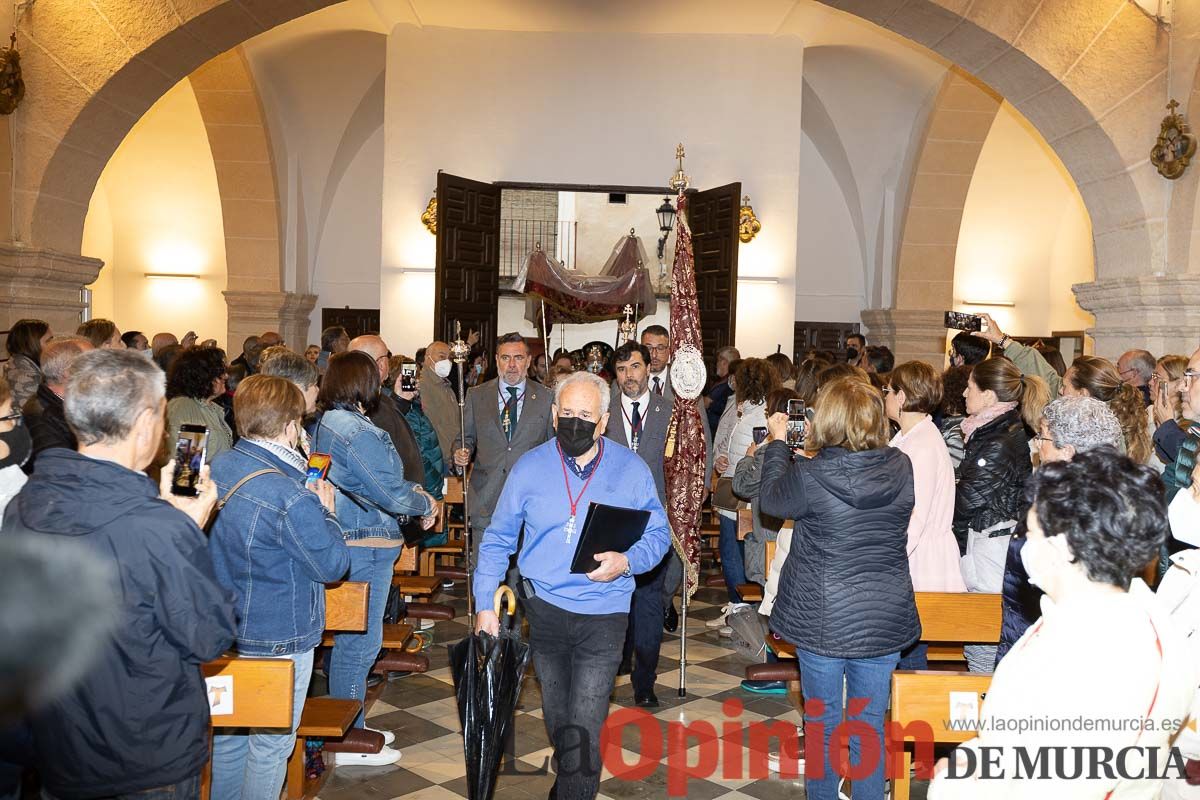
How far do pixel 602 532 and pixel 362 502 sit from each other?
1493 millimetres

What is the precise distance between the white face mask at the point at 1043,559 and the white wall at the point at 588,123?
1000 centimetres

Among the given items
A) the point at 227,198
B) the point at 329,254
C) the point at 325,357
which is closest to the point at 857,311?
the point at 329,254

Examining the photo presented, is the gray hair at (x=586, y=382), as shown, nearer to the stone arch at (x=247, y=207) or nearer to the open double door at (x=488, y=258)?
the open double door at (x=488, y=258)

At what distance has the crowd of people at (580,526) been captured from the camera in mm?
2162

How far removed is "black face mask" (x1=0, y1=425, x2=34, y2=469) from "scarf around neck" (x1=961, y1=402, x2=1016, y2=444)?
360 centimetres

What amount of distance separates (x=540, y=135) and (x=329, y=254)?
4.68m

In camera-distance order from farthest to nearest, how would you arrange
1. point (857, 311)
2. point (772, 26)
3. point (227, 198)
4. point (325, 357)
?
1. point (857, 311)
2. point (227, 198)
3. point (772, 26)
4. point (325, 357)

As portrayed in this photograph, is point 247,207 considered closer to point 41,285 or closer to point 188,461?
point 41,285

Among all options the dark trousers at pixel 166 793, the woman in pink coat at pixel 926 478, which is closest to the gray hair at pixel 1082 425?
the woman in pink coat at pixel 926 478

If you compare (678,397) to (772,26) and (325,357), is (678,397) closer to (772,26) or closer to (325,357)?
(325,357)

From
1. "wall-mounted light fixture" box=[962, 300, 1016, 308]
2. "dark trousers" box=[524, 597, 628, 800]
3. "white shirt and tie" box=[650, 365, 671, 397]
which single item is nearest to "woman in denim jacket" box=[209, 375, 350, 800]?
"dark trousers" box=[524, 597, 628, 800]

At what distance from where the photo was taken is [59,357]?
14.4 feet

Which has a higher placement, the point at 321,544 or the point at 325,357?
the point at 325,357

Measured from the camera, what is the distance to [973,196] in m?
15.3
